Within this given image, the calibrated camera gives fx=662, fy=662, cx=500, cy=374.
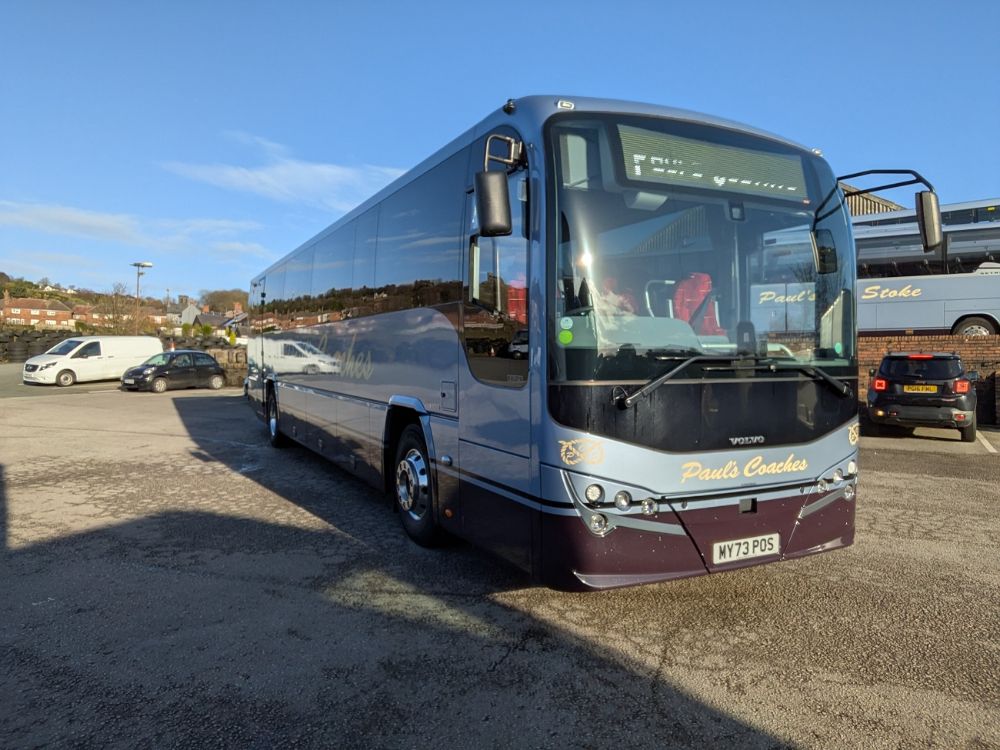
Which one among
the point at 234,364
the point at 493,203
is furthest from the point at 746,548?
the point at 234,364

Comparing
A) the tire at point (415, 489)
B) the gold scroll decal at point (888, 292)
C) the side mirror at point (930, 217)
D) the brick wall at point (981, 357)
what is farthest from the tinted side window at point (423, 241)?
the gold scroll decal at point (888, 292)

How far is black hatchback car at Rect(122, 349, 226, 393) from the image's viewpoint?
965 inches

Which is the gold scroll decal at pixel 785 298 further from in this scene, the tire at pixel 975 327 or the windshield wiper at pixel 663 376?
the tire at pixel 975 327

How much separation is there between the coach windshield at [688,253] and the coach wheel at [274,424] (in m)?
8.29

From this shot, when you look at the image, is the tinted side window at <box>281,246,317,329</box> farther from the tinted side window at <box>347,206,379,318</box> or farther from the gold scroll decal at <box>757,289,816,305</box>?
the gold scroll decal at <box>757,289,816,305</box>

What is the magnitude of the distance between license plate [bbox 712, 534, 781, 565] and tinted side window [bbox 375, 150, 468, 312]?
241 cm

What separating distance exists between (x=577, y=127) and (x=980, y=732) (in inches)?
137

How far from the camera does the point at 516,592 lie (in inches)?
177

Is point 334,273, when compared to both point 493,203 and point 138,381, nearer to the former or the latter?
point 493,203

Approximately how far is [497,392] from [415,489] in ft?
5.85

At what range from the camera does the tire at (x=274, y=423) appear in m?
11.0

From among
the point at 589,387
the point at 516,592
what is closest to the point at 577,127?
the point at 589,387

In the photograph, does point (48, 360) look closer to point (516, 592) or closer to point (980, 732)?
point (516, 592)

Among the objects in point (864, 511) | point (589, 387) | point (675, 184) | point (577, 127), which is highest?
point (577, 127)
